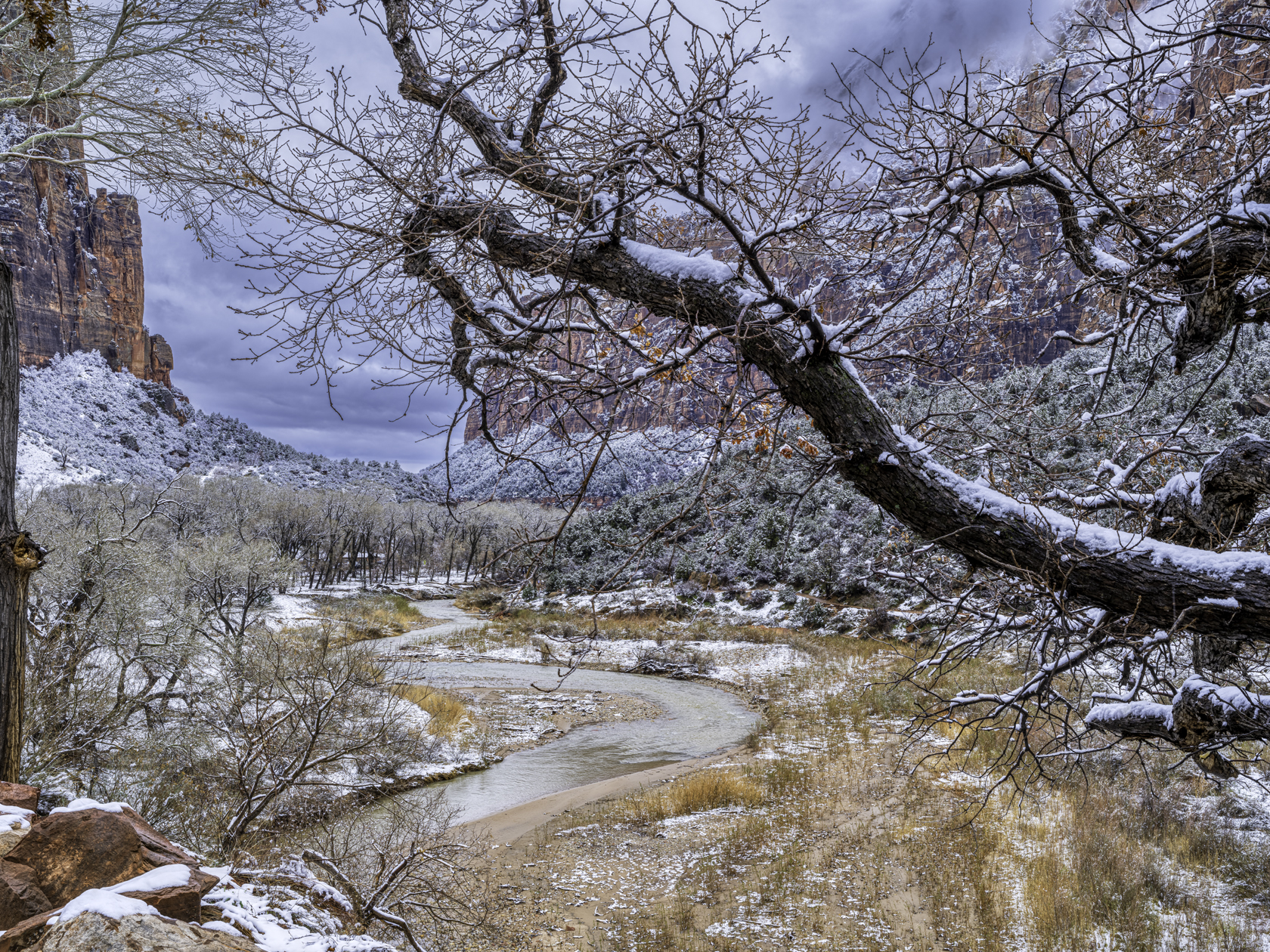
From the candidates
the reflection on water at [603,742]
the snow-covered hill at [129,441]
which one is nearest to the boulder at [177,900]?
the reflection on water at [603,742]

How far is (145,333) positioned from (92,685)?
13611 cm

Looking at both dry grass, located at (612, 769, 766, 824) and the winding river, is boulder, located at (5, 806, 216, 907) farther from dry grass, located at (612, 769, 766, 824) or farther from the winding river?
the winding river

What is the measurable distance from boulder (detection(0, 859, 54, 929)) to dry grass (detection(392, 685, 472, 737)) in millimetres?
13572

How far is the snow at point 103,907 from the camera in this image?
2.08 m

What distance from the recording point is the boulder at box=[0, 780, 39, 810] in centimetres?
327

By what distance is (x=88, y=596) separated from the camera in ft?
41.6

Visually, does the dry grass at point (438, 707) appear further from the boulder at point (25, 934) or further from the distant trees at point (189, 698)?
the boulder at point (25, 934)

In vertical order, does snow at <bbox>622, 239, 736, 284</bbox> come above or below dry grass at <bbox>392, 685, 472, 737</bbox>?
above

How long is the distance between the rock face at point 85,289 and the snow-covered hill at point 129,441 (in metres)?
3.99

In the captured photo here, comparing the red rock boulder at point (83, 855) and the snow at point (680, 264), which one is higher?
the snow at point (680, 264)

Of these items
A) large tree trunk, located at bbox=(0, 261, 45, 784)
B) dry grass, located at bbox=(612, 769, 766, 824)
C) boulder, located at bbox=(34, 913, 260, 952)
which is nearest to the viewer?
boulder, located at bbox=(34, 913, 260, 952)

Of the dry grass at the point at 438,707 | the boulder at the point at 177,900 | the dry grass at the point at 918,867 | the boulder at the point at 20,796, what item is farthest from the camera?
the dry grass at the point at 438,707

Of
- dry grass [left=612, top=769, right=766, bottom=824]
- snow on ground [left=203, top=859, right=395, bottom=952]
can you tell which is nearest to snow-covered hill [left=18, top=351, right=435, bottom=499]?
dry grass [left=612, top=769, right=766, bottom=824]

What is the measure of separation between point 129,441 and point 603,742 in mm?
89944
